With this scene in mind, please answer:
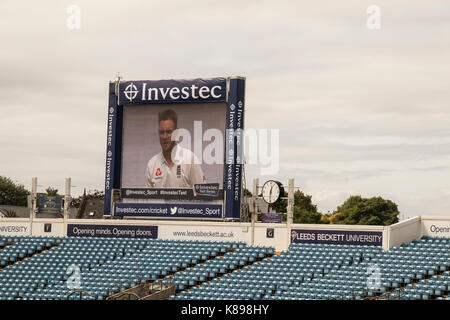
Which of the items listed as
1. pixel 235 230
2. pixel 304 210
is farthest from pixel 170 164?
pixel 304 210

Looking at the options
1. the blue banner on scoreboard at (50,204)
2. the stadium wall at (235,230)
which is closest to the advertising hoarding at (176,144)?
the stadium wall at (235,230)

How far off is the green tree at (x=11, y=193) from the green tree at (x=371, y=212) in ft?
168

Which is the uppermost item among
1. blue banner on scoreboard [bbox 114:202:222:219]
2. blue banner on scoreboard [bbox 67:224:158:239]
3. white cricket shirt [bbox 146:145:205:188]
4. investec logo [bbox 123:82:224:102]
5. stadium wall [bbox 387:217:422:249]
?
investec logo [bbox 123:82:224:102]

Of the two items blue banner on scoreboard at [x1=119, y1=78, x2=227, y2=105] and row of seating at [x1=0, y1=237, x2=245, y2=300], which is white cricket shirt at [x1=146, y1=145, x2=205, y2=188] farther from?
row of seating at [x1=0, y1=237, x2=245, y2=300]

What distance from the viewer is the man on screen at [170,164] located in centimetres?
5134

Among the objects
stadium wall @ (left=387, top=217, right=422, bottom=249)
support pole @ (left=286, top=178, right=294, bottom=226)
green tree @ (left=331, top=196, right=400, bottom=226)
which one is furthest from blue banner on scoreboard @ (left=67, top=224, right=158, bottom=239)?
green tree @ (left=331, top=196, right=400, bottom=226)

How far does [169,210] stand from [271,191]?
7098 millimetres

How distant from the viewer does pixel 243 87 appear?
50.6 metres

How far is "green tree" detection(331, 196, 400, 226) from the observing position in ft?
382

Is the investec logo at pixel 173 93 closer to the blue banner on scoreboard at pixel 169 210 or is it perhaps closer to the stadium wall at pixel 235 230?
the blue banner on scoreboard at pixel 169 210

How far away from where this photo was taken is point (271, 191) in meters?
50.2
